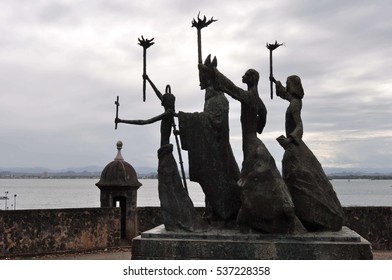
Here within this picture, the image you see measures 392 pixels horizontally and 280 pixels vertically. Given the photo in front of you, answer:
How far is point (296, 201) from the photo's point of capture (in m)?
7.86

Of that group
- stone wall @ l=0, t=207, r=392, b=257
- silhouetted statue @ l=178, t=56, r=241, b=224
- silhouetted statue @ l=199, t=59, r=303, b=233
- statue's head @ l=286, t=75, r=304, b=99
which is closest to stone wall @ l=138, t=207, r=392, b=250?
stone wall @ l=0, t=207, r=392, b=257

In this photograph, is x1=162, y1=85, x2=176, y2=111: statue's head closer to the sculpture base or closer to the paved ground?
the sculpture base

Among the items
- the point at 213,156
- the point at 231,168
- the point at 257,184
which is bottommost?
the point at 257,184

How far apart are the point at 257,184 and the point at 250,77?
1814 millimetres

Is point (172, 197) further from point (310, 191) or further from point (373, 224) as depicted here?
point (373, 224)

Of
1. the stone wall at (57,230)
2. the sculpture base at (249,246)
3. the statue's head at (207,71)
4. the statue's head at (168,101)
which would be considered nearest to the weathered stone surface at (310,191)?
the sculpture base at (249,246)

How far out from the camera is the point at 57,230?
14.9 meters

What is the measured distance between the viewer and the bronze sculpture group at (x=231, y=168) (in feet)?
25.3

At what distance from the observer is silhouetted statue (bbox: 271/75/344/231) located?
772cm

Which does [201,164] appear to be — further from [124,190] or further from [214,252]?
[124,190]

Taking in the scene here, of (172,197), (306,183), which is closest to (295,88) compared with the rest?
(306,183)

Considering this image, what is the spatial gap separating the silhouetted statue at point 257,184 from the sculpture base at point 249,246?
0.20 m

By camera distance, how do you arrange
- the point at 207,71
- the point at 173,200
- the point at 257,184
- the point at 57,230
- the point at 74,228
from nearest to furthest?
the point at 257,184
the point at 173,200
the point at 207,71
the point at 57,230
the point at 74,228
